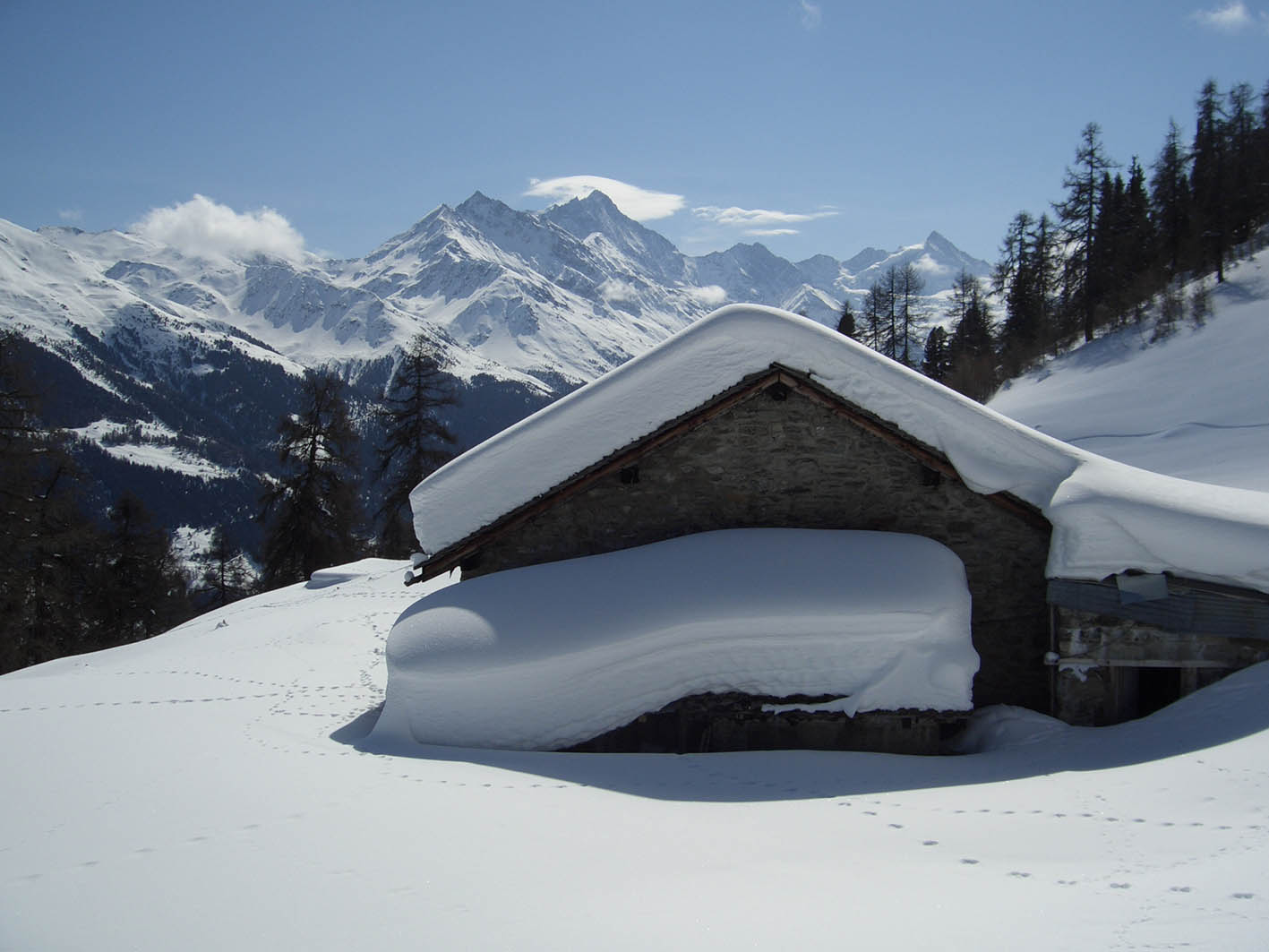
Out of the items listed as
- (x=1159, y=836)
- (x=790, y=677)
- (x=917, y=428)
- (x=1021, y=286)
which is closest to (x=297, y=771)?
(x=790, y=677)

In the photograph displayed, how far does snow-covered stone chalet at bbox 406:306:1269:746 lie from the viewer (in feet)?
24.6

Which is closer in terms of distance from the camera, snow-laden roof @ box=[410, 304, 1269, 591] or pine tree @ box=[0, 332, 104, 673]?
snow-laden roof @ box=[410, 304, 1269, 591]

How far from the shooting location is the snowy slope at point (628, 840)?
12.1 feet

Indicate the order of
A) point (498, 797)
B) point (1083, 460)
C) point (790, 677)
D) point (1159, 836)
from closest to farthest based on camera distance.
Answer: point (1159, 836) < point (498, 797) < point (790, 677) < point (1083, 460)

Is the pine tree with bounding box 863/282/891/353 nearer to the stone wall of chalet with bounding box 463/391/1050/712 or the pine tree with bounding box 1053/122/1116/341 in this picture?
the pine tree with bounding box 1053/122/1116/341

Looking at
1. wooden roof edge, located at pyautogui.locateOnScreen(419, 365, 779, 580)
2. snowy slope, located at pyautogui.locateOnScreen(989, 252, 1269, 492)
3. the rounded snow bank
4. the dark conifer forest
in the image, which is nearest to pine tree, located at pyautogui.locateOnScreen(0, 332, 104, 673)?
wooden roof edge, located at pyautogui.locateOnScreen(419, 365, 779, 580)

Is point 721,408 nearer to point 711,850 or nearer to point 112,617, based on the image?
point 711,850

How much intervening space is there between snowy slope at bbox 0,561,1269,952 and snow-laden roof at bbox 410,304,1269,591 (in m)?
2.02

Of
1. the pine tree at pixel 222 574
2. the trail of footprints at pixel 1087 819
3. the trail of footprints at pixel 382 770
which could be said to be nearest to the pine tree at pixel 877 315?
the pine tree at pixel 222 574

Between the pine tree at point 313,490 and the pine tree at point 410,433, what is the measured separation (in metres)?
1.33

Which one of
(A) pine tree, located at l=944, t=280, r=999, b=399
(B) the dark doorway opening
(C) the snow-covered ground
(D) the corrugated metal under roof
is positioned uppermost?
(A) pine tree, located at l=944, t=280, r=999, b=399

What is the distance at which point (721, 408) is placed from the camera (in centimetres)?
852

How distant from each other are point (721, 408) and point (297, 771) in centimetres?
532

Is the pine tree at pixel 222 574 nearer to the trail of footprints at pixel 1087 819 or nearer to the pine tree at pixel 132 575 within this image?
the pine tree at pixel 132 575
